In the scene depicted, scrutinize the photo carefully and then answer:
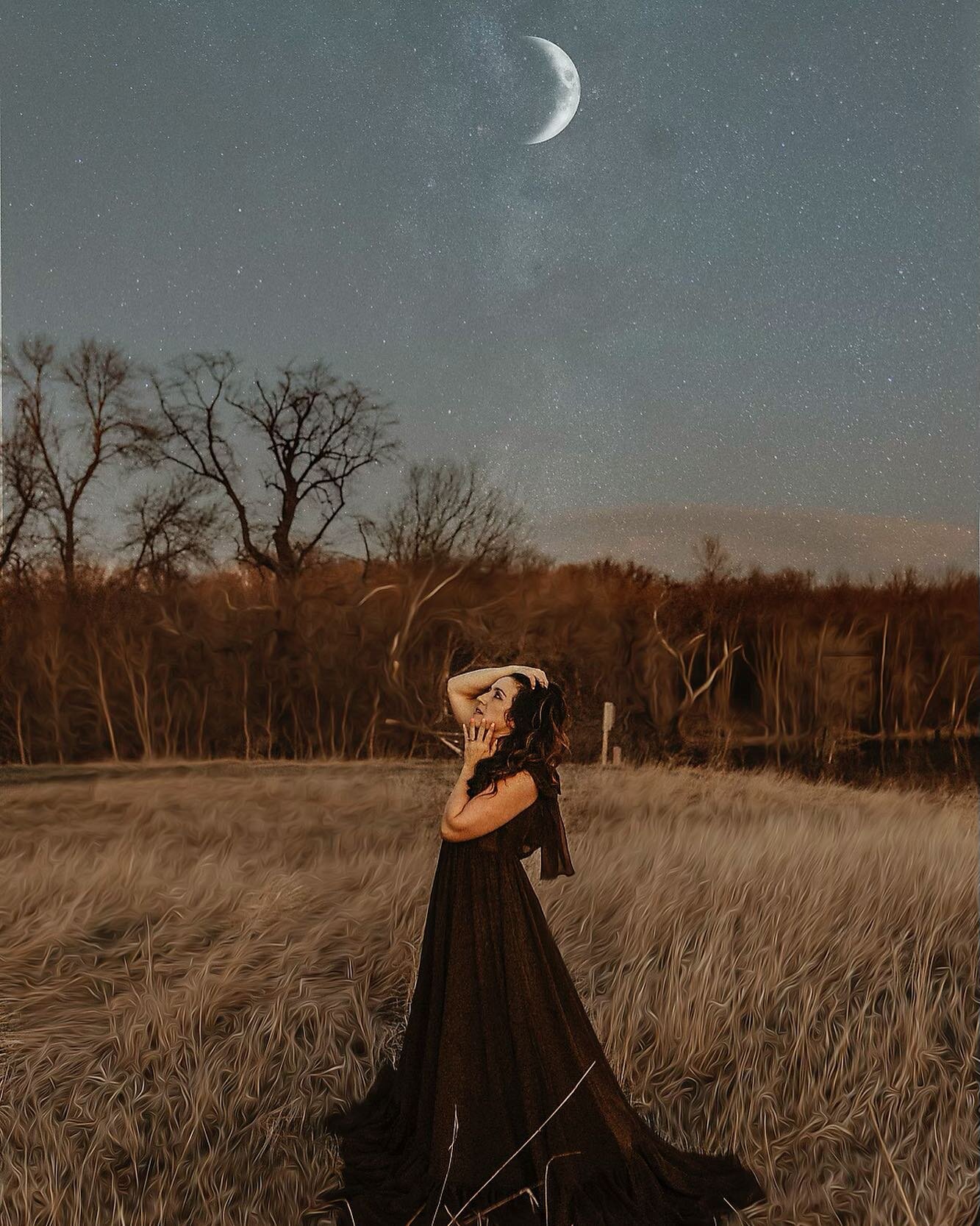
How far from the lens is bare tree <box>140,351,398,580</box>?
2910mm

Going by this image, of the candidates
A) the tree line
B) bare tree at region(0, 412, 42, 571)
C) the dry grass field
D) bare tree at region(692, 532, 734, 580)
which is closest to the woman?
the dry grass field

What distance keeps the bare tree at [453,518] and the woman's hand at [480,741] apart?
0.98m

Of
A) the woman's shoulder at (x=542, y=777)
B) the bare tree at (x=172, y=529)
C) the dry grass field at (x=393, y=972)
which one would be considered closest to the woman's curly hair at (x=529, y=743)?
the woman's shoulder at (x=542, y=777)

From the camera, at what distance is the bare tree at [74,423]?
2.88m

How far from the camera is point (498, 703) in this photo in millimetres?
2035

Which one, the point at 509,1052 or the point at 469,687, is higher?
the point at 469,687

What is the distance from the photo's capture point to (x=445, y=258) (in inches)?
116

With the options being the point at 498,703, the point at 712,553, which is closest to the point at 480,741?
the point at 498,703

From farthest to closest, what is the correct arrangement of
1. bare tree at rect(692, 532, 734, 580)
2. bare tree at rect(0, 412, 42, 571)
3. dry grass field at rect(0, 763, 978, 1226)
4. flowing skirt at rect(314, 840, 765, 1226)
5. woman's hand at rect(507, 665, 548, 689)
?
bare tree at rect(692, 532, 734, 580) → bare tree at rect(0, 412, 42, 571) → dry grass field at rect(0, 763, 978, 1226) → woman's hand at rect(507, 665, 548, 689) → flowing skirt at rect(314, 840, 765, 1226)

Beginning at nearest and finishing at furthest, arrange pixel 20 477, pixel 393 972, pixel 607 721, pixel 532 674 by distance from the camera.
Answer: pixel 532 674 → pixel 393 972 → pixel 20 477 → pixel 607 721

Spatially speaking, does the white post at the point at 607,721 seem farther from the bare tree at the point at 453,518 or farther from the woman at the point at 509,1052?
the woman at the point at 509,1052

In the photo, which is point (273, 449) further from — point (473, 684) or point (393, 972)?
point (393, 972)

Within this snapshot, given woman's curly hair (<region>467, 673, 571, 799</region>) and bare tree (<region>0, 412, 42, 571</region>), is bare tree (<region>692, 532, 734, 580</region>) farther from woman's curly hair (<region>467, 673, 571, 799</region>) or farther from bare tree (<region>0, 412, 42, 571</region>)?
bare tree (<region>0, 412, 42, 571</region>)

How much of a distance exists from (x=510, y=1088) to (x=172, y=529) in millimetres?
1868
